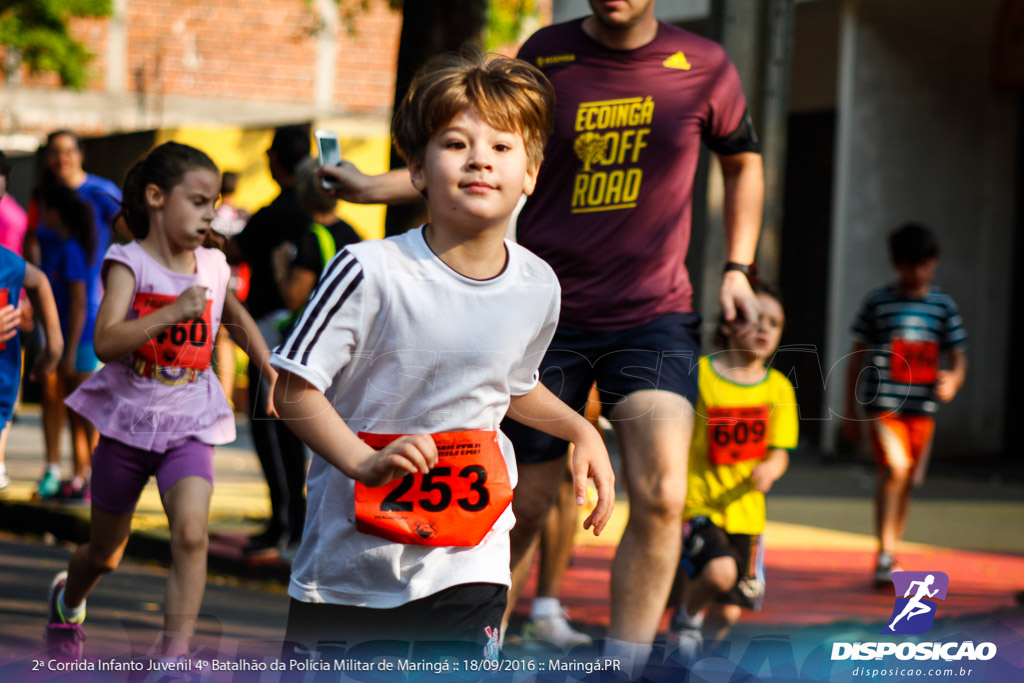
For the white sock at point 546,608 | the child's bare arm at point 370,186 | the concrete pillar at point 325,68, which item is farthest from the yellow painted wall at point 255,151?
the concrete pillar at point 325,68

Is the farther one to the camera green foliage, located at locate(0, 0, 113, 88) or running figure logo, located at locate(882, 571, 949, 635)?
green foliage, located at locate(0, 0, 113, 88)

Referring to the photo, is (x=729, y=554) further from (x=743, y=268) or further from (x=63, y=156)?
(x=63, y=156)

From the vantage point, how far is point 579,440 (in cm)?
295

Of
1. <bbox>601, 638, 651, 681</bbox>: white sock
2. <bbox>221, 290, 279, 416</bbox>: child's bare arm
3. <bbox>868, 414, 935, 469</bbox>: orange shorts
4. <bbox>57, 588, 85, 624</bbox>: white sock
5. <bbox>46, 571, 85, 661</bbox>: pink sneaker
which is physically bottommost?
<bbox>46, 571, 85, 661</bbox>: pink sneaker

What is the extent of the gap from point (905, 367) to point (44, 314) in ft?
14.6

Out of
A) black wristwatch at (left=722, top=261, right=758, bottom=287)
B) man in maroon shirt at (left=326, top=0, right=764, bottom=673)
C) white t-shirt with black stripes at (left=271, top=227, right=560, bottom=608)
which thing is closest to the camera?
white t-shirt with black stripes at (left=271, top=227, right=560, bottom=608)

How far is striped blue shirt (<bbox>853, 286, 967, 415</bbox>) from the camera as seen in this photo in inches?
281

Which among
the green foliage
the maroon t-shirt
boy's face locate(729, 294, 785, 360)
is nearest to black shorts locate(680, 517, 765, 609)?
boy's face locate(729, 294, 785, 360)

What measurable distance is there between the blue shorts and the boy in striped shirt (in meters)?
2.87

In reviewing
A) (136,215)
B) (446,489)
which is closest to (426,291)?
(446,489)

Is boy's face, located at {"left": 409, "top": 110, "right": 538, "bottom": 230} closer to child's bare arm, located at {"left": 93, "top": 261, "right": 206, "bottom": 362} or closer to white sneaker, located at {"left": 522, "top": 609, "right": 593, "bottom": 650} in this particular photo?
child's bare arm, located at {"left": 93, "top": 261, "right": 206, "bottom": 362}

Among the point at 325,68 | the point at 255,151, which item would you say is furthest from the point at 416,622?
the point at 325,68

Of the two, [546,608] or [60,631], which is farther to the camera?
[546,608]

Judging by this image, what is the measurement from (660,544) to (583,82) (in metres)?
1.47
